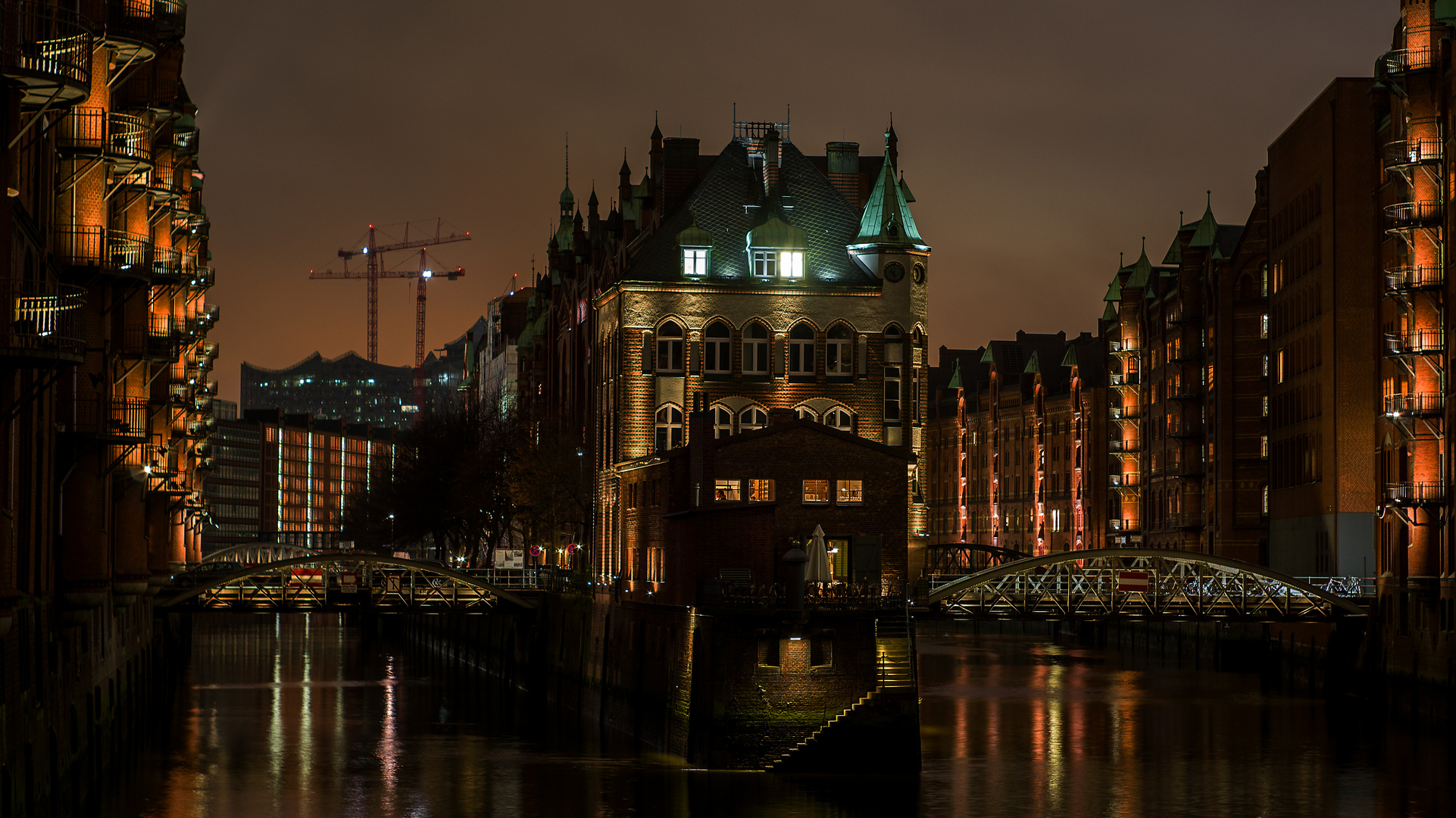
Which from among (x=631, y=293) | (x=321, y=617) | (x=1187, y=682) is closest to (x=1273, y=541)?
(x=1187, y=682)

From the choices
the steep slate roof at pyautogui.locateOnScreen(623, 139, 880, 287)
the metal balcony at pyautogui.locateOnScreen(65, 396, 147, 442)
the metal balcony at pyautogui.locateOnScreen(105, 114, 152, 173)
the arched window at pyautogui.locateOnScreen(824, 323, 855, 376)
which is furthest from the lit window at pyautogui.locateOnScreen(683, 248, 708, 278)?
the metal balcony at pyautogui.locateOnScreen(65, 396, 147, 442)

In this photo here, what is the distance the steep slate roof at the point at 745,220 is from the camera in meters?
85.2

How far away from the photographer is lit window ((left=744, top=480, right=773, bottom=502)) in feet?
195

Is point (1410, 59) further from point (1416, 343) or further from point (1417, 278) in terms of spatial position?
point (1416, 343)

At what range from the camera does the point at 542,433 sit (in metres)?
107

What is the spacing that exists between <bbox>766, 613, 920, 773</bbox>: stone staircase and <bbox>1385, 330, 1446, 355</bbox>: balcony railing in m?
27.2

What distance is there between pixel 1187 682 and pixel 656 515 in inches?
1282

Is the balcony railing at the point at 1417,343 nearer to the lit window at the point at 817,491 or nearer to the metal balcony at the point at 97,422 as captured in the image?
the lit window at the point at 817,491

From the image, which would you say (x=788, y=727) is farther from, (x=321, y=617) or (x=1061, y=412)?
(x=321, y=617)

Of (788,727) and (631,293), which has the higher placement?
(631,293)

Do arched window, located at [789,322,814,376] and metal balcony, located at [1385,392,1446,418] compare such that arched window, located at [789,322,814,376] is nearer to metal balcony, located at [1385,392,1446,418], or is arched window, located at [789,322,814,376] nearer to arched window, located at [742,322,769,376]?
arched window, located at [742,322,769,376]

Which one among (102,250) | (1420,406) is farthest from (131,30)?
(1420,406)

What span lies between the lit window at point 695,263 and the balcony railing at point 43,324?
45.6 meters

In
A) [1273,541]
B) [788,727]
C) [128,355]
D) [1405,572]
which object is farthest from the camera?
[1273,541]
